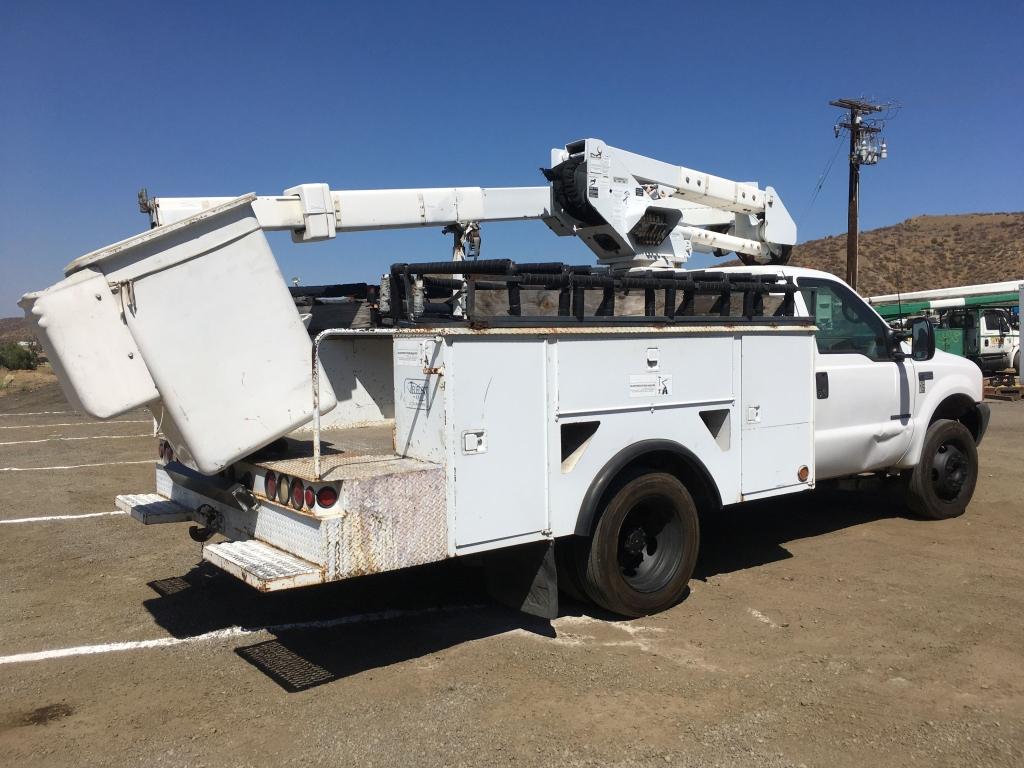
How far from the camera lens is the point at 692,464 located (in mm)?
5172

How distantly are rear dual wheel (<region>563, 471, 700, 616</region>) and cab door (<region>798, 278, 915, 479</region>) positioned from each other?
1.65 meters

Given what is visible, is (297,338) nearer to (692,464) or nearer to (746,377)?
(692,464)

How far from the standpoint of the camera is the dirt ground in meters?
3.65

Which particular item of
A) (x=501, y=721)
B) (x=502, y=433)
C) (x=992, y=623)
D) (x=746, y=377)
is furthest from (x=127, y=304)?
(x=992, y=623)

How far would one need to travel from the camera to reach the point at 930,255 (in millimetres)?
60312

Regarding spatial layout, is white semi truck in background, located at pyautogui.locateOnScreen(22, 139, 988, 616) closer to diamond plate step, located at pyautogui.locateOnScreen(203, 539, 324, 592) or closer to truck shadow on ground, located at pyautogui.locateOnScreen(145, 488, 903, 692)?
diamond plate step, located at pyautogui.locateOnScreen(203, 539, 324, 592)

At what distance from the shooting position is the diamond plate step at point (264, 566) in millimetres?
3734

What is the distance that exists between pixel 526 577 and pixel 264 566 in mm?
1491

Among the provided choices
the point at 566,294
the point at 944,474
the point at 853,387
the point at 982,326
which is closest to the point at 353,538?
the point at 566,294

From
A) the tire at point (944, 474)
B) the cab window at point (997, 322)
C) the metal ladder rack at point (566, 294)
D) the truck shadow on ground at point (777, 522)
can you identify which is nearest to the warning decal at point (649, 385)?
the metal ladder rack at point (566, 294)

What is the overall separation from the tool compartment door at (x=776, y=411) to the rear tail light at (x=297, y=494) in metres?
2.89

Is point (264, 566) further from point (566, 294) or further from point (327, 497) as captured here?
point (566, 294)

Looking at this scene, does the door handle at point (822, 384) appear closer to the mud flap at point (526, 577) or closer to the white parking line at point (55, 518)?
the mud flap at point (526, 577)

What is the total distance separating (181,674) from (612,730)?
7.57ft
